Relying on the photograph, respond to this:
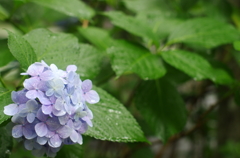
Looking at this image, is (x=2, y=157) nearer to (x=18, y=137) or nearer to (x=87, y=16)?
(x=18, y=137)

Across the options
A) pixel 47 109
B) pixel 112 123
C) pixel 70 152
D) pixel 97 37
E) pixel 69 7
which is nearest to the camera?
pixel 47 109

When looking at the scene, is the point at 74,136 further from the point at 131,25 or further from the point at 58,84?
the point at 131,25

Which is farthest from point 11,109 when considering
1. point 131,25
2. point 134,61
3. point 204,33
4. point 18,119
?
point 204,33

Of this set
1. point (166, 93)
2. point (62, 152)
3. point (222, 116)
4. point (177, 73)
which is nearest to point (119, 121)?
point (62, 152)

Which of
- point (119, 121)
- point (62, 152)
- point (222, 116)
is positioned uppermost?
point (119, 121)

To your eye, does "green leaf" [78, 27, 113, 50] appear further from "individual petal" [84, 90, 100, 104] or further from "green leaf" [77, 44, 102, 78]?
"individual petal" [84, 90, 100, 104]

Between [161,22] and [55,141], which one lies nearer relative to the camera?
[55,141]

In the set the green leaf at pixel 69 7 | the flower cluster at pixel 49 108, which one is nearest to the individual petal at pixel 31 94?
the flower cluster at pixel 49 108
